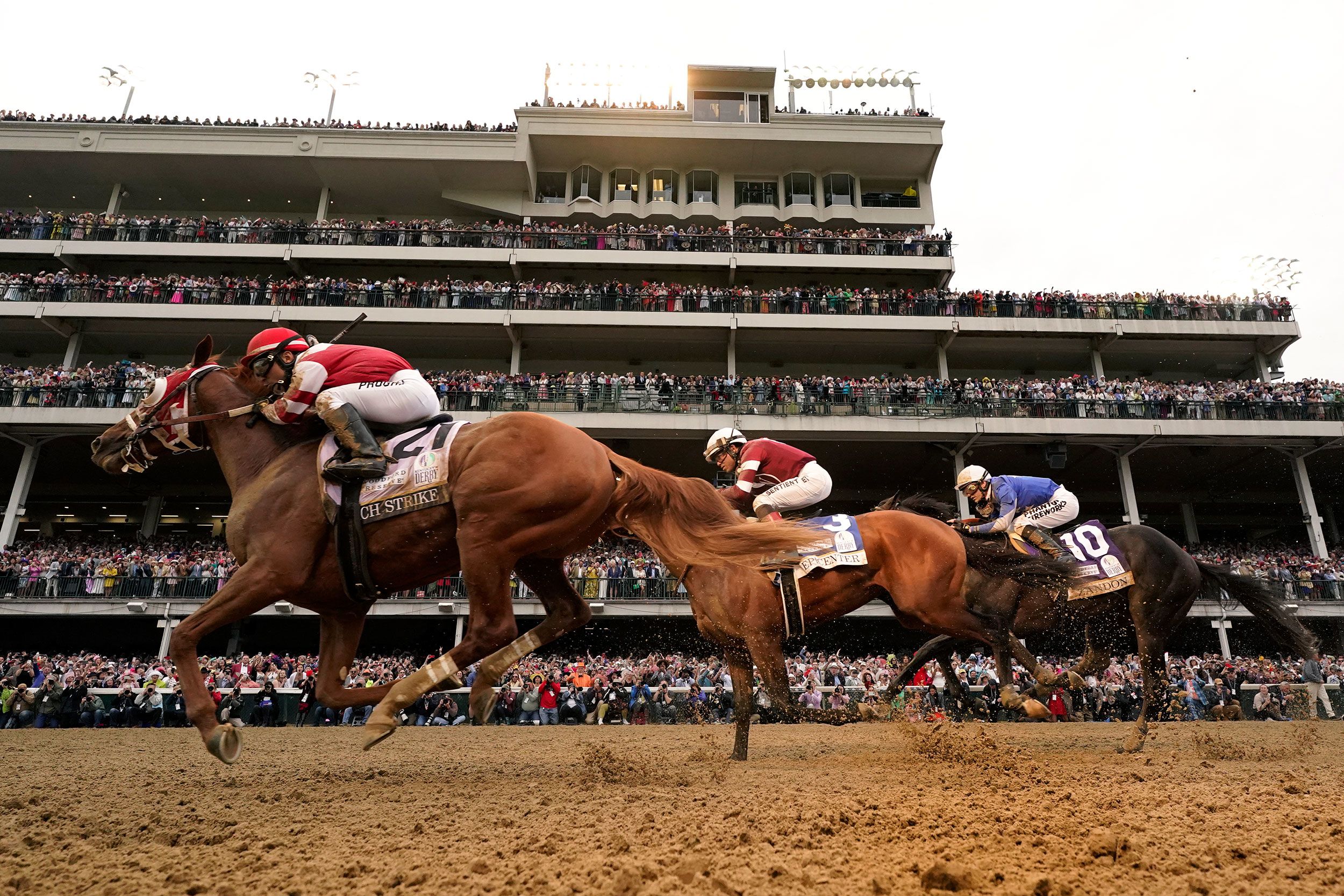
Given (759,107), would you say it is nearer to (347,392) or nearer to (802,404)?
(802,404)

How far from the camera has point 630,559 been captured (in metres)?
23.3

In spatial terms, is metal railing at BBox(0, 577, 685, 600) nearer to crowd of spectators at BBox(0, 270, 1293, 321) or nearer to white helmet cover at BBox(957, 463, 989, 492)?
crowd of spectators at BBox(0, 270, 1293, 321)

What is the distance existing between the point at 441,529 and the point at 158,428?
7.67 feet

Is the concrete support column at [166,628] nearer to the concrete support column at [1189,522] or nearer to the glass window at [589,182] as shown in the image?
the glass window at [589,182]

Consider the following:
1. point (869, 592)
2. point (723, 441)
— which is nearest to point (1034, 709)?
point (869, 592)

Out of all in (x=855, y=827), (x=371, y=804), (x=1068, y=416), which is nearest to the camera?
(x=855, y=827)

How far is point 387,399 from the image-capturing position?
5.17 metres

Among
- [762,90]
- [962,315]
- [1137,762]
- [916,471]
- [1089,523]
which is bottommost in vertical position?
[1137,762]

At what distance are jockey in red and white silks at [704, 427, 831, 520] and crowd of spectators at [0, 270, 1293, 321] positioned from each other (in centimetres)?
2073

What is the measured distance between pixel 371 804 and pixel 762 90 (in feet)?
119

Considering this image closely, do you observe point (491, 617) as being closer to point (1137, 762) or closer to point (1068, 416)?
point (1137, 762)

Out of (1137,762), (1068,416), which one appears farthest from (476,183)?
(1137,762)

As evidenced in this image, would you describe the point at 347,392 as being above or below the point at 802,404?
below

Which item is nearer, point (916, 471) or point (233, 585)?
point (233, 585)
